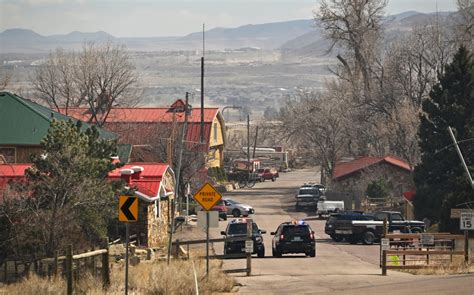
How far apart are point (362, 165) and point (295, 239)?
3477 cm

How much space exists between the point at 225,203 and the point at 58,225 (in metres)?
33.4

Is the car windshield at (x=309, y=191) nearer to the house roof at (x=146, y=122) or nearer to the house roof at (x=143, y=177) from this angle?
the house roof at (x=146, y=122)

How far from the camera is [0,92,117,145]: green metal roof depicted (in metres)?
55.0

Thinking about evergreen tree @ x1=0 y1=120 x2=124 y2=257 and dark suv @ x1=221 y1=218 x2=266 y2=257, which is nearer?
evergreen tree @ x1=0 y1=120 x2=124 y2=257

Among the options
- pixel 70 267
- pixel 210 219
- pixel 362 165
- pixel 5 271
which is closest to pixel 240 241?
pixel 210 219

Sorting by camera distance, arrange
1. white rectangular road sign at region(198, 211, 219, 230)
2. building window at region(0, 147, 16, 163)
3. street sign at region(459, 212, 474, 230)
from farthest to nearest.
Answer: building window at region(0, 147, 16, 163) < street sign at region(459, 212, 474, 230) < white rectangular road sign at region(198, 211, 219, 230)

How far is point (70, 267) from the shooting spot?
2636 cm

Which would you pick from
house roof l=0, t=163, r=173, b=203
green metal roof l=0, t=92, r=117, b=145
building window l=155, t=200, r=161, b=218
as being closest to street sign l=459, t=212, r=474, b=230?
house roof l=0, t=163, r=173, b=203

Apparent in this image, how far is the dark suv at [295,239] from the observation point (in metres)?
43.8

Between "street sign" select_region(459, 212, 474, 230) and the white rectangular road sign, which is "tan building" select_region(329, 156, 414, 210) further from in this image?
the white rectangular road sign

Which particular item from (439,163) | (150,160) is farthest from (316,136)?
(439,163)

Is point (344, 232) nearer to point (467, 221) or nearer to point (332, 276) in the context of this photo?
point (467, 221)

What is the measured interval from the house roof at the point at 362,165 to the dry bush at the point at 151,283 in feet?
146

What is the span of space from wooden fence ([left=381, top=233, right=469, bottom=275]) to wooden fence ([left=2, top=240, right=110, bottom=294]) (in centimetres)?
985
